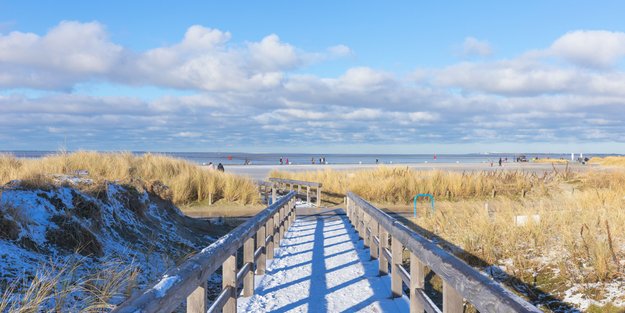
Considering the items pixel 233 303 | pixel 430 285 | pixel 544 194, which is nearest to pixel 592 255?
pixel 430 285

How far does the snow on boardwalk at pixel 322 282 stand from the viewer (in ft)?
19.0

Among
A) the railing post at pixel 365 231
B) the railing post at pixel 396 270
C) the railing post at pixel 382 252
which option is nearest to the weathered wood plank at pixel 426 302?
the railing post at pixel 396 270

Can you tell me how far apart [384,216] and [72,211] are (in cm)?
464

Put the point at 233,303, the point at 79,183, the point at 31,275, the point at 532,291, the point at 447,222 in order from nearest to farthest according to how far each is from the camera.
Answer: the point at 233,303
the point at 31,275
the point at 532,291
the point at 79,183
the point at 447,222

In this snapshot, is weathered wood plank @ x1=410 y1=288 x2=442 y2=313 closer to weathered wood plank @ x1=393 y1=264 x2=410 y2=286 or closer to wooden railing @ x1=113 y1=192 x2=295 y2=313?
weathered wood plank @ x1=393 y1=264 x2=410 y2=286

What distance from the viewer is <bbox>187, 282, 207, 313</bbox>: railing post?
3.80 meters

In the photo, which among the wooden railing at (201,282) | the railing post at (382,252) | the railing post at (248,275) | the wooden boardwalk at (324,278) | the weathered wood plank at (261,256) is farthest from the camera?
the weathered wood plank at (261,256)

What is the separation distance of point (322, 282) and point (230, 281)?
7.14ft

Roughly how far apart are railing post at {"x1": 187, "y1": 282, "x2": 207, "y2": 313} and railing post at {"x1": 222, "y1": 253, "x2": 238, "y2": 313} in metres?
1.09

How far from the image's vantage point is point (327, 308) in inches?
224

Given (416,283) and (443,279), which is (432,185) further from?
(443,279)

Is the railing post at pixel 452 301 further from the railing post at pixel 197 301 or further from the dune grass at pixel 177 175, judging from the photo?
the dune grass at pixel 177 175

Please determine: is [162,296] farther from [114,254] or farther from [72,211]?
[72,211]

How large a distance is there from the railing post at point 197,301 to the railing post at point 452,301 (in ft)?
5.88
